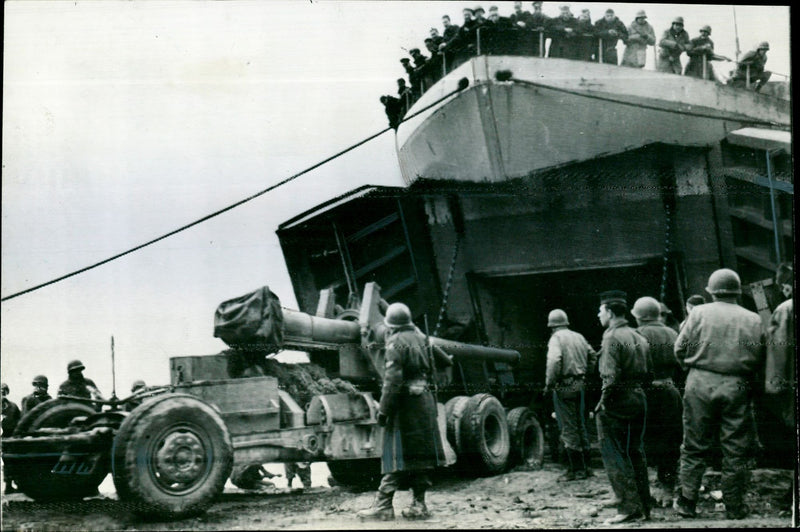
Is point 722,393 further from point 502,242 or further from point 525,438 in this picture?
point 525,438

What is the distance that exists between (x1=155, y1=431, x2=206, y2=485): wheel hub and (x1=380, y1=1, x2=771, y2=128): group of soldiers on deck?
3.09 meters

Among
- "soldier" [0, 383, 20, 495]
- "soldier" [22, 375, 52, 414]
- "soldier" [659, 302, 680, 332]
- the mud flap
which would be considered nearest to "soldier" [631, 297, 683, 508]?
"soldier" [659, 302, 680, 332]

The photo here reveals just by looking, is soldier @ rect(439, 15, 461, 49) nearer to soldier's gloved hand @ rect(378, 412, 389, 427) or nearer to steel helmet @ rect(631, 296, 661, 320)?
steel helmet @ rect(631, 296, 661, 320)

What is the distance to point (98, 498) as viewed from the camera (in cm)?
533

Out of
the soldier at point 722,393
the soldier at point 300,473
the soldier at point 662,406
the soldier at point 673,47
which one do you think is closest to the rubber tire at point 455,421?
the soldier at point 300,473

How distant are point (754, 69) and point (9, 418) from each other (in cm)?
643

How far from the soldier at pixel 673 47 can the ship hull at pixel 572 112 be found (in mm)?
164

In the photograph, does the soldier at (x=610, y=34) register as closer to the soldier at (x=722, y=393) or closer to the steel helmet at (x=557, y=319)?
the steel helmet at (x=557, y=319)

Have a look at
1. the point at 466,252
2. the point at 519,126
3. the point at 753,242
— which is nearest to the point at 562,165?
the point at 519,126

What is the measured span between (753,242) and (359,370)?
3.43 meters

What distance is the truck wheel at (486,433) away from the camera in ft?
22.9

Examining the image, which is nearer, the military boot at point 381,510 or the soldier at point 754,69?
the military boot at point 381,510

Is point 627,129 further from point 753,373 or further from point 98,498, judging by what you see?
point 98,498

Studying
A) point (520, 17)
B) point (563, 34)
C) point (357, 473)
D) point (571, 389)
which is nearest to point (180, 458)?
point (357, 473)
